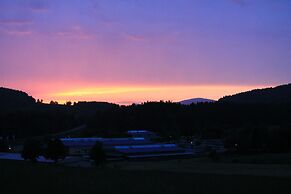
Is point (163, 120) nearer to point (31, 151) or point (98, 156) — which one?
point (31, 151)

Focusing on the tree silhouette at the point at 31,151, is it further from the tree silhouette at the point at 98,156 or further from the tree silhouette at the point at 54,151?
the tree silhouette at the point at 98,156

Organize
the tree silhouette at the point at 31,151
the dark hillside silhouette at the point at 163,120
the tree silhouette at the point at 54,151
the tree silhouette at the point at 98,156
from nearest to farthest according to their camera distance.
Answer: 1. the tree silhouette at the point at 98,156
2. the tree silhouette at the point at 54,151
3. the tree silhouette at the point at 31,151
4. the dark hillside silhouette at the point at 163,120

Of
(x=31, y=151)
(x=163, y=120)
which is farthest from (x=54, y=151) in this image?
(x=163, y=120)

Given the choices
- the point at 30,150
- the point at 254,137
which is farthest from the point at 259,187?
the point at 254,137

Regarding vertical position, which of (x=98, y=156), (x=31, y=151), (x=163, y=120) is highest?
(x=163, y=120)

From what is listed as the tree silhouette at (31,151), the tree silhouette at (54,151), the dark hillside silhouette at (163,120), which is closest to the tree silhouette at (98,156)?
the tree silhouette at (54,151)

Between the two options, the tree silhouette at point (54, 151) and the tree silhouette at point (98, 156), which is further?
the tree silhouette at point (54, 151)

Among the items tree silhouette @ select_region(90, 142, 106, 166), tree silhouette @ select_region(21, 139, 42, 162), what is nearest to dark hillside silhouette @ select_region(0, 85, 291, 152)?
tree silhouette @ select_region(21, 139, 42, 162)

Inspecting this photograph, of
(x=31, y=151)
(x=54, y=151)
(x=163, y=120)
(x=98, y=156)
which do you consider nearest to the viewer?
(x=98, y=156)

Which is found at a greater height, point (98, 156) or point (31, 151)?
point (31, 151)

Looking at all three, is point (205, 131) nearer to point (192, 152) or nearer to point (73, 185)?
point (192, 152)

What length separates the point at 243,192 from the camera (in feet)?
54.9

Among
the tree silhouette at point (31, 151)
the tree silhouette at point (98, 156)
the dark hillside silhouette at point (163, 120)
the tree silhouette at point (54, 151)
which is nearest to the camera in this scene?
the tree silhouette at point (98, 156)

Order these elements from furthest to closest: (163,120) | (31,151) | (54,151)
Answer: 1. (163,120)
2. (31,151)
3. (54,151)
